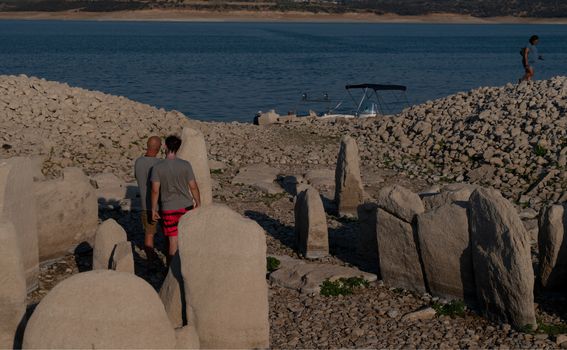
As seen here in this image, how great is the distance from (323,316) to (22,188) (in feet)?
13.1

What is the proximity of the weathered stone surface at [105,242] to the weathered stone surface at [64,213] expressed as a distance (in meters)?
1.84

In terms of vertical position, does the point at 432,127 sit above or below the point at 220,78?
above

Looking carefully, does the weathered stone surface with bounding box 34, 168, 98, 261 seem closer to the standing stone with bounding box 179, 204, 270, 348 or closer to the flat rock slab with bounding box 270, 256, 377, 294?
the flat rock slab with bounding box 270, 256, 377, 294

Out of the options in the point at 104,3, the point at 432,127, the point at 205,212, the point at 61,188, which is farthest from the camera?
the point at 104,3

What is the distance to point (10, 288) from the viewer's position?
8422mm

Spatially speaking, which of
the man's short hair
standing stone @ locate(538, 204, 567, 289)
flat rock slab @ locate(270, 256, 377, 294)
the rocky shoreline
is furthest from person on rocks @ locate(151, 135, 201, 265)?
standing stone @ locate(538, 204, 567, 289)

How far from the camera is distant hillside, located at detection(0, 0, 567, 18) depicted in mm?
170750

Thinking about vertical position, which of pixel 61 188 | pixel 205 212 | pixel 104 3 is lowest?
pixel 104 3

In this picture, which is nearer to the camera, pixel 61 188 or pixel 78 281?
pixel 78 281

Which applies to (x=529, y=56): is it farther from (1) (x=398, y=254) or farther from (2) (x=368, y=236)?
(1) (x=398, y=254)

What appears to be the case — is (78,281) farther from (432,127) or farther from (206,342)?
(432,127)

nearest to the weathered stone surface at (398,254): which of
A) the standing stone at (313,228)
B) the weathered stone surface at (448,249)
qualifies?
the weathered stone surface at (448,249)

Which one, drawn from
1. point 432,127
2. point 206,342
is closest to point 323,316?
point 206,342

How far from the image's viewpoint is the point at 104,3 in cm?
17262
